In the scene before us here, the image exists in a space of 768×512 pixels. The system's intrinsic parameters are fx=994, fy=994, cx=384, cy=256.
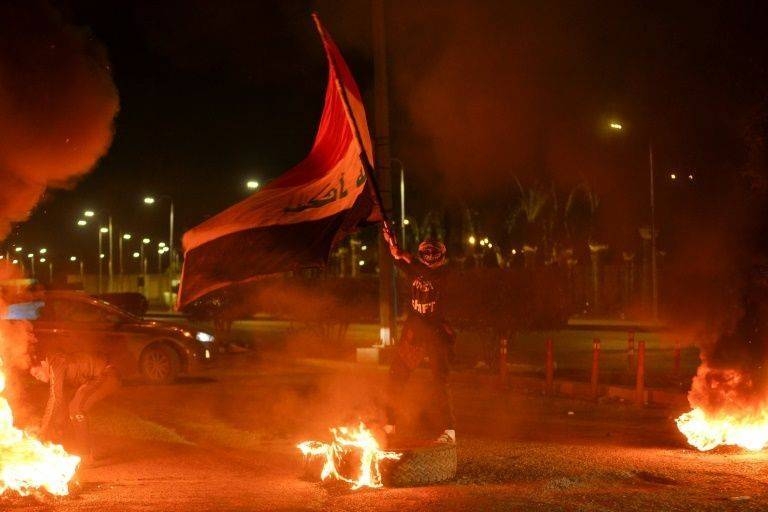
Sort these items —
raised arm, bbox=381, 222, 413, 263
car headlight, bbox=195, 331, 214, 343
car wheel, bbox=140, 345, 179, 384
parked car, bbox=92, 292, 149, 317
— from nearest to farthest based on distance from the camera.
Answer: raised arm, bbox=381, 222, 413, 263
car wheel, bbox=140, 345, 179, 384
car headlight, bbox=195, 331, 214, 343
parked car, bbox=92, 292, 149, 317

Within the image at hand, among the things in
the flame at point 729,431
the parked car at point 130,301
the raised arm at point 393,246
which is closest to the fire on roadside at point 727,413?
the flame at point 729,431

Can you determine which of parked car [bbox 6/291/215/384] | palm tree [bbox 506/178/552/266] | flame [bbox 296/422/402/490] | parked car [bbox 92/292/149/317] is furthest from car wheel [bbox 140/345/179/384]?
palm tree [bbox 506/178/552/266]

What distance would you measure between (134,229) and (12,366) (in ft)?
203

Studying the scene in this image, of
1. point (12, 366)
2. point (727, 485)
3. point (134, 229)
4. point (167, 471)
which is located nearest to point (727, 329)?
point (727, 485)

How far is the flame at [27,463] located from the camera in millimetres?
7074

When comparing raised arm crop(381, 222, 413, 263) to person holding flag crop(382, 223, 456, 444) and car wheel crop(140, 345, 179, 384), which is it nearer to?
person holding flag crop(382, 223, 456, 444)

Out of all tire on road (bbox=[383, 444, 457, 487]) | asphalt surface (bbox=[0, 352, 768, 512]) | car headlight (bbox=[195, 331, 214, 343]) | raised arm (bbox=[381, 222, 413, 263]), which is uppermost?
raised arm (bbox=[381, 222, 413, 263])

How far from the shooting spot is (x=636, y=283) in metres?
44.1

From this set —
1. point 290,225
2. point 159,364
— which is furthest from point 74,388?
point 159,364

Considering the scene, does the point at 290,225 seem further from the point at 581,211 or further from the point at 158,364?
the point at 581,211

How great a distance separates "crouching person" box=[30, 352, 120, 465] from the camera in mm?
8711

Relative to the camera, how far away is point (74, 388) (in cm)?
892

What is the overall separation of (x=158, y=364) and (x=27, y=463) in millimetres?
9139

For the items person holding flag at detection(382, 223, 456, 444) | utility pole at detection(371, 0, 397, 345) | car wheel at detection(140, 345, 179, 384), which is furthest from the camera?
utility pole at detection(371, 0, 397, 345)
